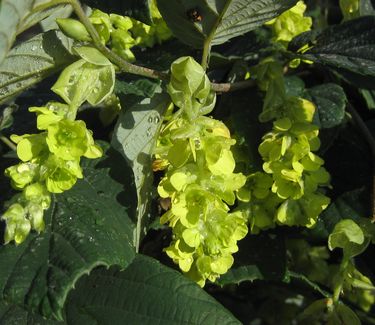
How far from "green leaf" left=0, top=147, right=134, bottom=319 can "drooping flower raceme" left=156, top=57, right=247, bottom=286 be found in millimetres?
87

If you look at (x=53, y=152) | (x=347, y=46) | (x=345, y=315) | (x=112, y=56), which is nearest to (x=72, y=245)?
(x=53, y=152)

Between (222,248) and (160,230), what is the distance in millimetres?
358

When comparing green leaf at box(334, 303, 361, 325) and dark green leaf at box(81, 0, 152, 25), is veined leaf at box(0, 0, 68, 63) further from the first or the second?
green leaf at box(334, 303, 361, 325)

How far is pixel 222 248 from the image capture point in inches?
37.9

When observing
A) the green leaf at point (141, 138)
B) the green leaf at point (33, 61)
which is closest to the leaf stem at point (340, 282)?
the green leaf at point (141, 138)

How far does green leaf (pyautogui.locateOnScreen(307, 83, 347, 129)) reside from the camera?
1188mm

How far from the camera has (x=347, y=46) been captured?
1.17 metres

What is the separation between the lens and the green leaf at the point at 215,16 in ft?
3.26

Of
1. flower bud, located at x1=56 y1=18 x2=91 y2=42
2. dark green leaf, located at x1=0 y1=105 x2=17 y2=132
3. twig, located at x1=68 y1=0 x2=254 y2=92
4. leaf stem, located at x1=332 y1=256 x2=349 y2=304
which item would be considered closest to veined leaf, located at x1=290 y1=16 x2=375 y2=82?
twig, located at x1=68 y1=0 x2=254 y2=92

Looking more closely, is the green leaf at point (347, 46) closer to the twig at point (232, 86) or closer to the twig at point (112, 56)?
the twig at point (232, 86)

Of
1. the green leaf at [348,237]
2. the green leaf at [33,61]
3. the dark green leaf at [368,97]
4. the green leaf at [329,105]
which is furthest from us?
the dark green leaf at [368,97]

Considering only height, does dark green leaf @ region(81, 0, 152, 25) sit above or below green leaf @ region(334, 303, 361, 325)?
above

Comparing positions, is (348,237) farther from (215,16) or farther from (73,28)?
(73,28)

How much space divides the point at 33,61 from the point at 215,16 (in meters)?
0.27
